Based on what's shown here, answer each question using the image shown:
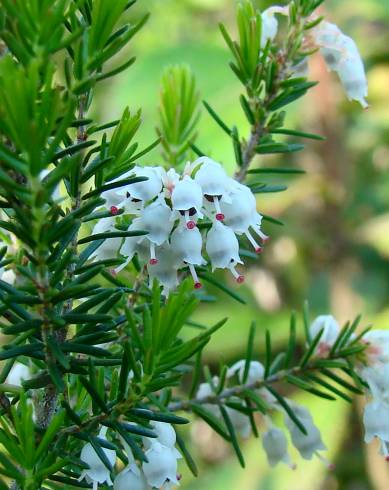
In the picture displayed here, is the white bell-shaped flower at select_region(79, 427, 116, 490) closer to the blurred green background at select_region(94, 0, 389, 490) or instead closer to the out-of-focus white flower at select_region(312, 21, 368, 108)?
the out-of-focus white flower at select_region(312, 21, 368, 108)

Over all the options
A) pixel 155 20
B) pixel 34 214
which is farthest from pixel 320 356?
pixel 155 20

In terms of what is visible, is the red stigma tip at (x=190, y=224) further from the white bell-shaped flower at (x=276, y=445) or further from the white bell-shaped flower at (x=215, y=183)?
the white bell-shaped flower at (x=276, y=445)

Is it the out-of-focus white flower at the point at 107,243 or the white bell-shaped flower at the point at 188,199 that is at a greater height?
the white bell-shaped flower at the point at 188,199

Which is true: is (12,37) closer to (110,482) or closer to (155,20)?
(110,482)

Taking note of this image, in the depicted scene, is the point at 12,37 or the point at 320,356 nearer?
the point at 12,37

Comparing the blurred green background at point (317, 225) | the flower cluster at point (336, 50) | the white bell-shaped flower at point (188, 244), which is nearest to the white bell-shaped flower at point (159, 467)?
the white bell-shaped flower at point (188, 244)
